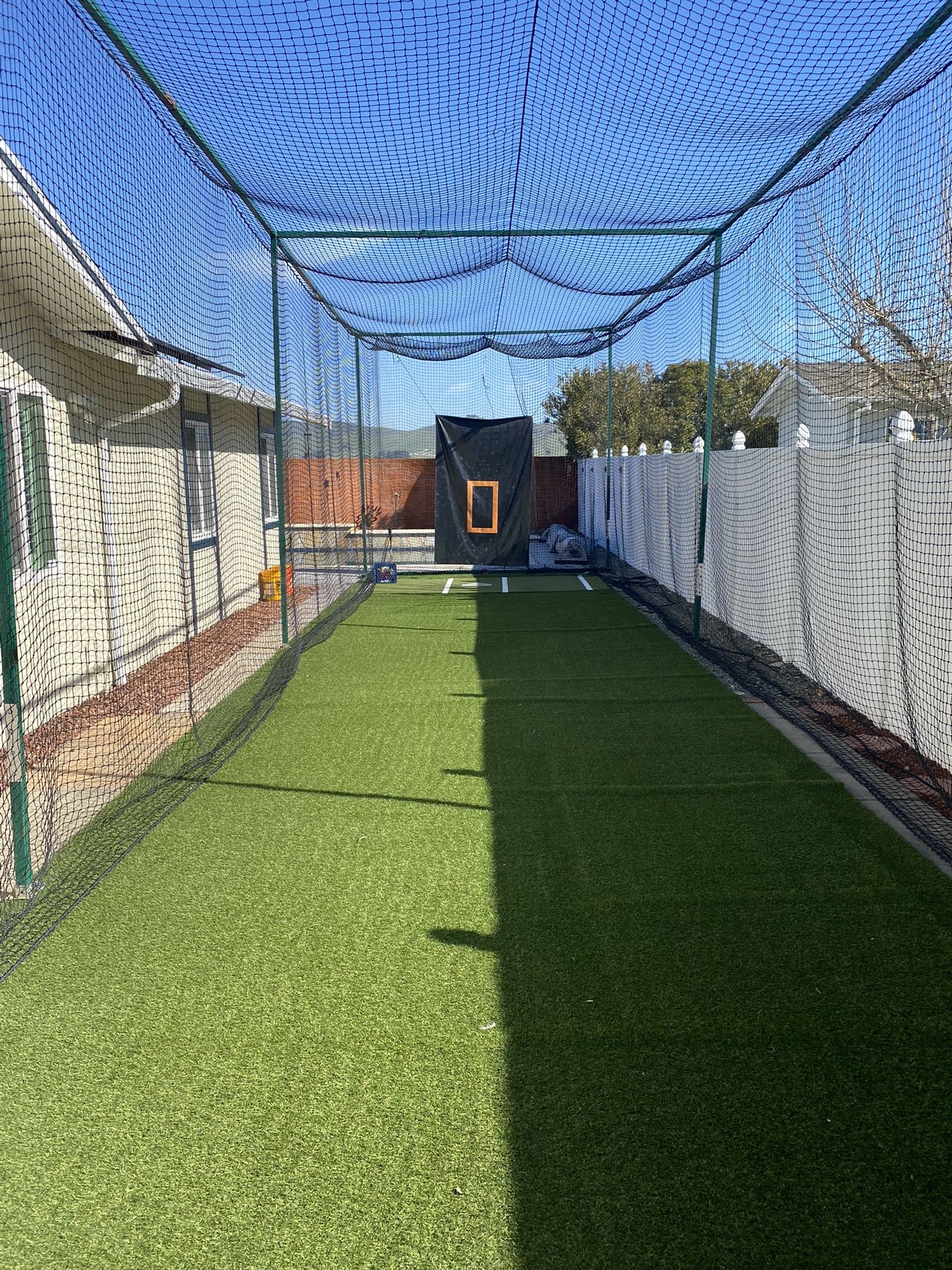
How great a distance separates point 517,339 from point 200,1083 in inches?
422

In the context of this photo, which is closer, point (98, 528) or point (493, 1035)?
point (493, 1035)

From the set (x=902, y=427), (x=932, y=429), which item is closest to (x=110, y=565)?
(x=902, y=427)

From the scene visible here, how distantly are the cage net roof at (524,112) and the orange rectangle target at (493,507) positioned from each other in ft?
15.6

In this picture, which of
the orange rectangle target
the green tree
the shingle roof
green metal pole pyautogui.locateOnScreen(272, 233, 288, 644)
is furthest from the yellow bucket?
the green tree

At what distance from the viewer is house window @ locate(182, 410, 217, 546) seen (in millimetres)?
8086

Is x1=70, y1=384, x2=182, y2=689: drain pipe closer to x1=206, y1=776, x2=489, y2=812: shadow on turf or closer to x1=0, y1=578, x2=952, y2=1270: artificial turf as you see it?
x1=206, y1=776, x2=489, y2=812: shadow on turf

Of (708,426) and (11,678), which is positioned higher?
(708,426)

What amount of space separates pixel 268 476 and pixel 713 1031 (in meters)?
10.1

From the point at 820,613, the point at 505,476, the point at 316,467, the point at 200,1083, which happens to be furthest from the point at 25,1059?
the point at 316,467

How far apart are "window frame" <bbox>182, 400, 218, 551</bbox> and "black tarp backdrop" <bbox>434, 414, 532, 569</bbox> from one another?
4127mm

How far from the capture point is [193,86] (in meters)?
4.29

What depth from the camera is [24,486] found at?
4.35 m

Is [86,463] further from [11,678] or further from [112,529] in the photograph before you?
[11,678]

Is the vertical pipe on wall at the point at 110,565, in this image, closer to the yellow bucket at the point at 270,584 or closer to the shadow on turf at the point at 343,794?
the shadow on turf at the point at 343,794
